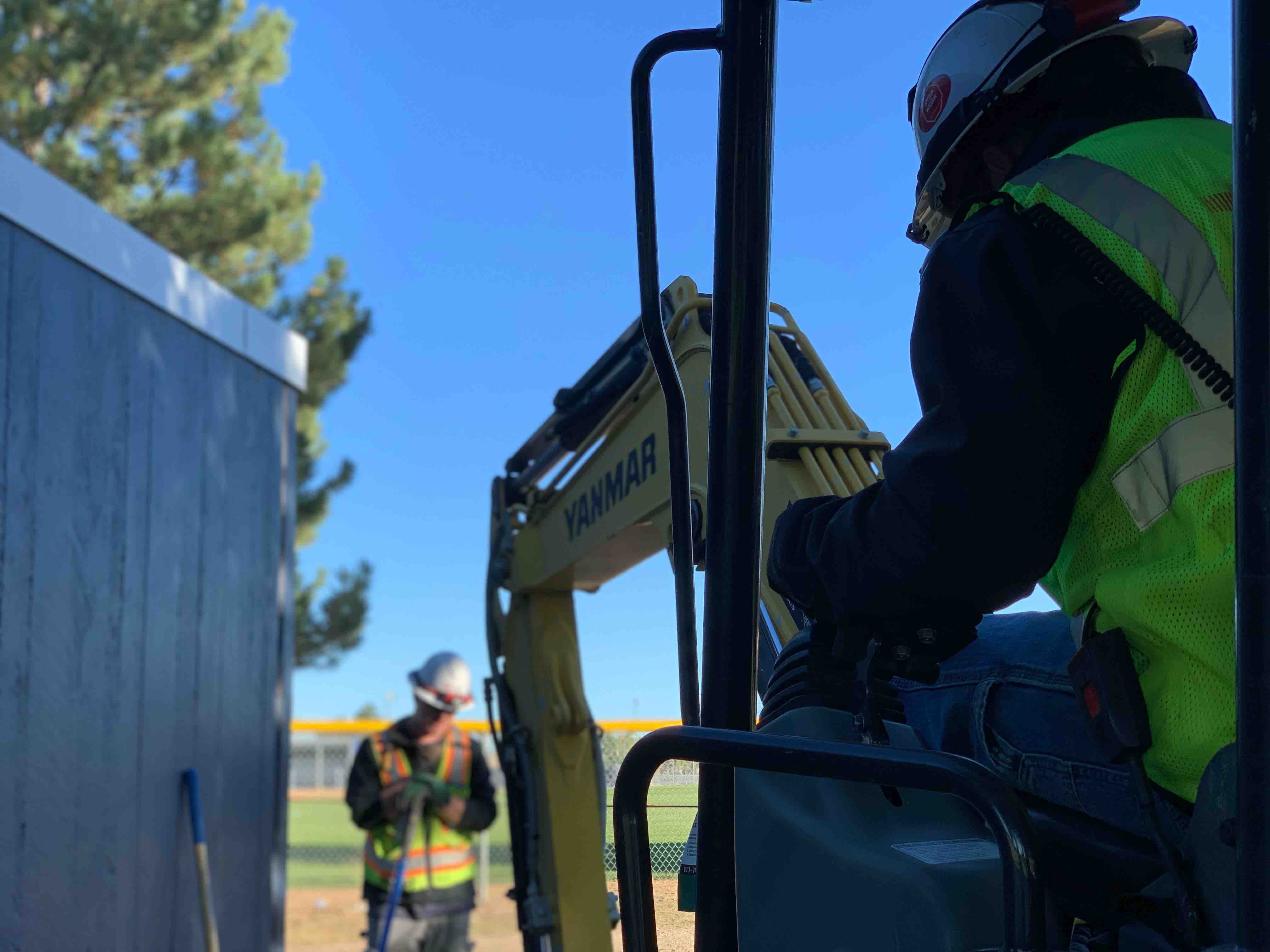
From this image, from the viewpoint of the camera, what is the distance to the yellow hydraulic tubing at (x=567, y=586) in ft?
12.1

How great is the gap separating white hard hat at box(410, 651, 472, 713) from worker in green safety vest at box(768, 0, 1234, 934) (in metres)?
5.51

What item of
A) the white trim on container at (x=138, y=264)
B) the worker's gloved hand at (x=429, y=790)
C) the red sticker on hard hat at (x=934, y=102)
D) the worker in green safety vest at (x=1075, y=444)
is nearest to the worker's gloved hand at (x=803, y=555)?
the worker in green safety vest at (x=1075, y=444)

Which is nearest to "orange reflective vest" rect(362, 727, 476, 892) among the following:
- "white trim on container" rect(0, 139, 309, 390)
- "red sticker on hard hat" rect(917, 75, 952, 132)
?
"white trim on container" rect(0, 139, 309, 390)

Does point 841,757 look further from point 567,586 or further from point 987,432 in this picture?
point 567,586

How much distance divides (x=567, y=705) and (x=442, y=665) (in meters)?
2.65

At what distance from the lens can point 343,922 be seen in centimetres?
1298

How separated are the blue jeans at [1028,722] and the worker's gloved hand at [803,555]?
22cm

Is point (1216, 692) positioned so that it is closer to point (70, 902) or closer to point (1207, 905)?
point (1207, 905)

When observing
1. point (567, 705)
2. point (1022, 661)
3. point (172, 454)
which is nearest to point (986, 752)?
point (1022, 661)

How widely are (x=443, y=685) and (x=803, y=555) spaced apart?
18.3ft

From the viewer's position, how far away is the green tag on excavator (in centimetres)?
132

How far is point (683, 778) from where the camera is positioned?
53.1 inches

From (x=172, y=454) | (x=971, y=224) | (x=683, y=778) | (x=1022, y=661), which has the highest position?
(x=172, y=454)

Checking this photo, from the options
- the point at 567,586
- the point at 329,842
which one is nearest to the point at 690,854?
the point at 567,586
